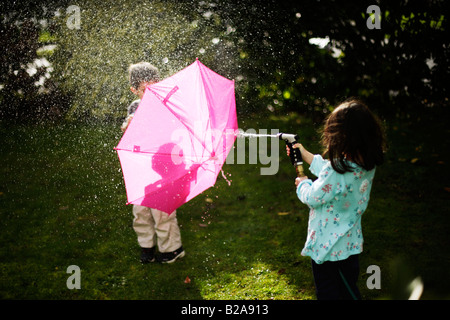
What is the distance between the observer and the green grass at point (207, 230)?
312 cm

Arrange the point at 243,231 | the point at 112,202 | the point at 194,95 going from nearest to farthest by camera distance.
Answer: the point at 194,95 → the point at 243,231 → the point at 112,202

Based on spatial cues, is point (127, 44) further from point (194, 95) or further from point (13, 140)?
point (194, 95)

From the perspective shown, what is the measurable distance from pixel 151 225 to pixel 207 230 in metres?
0.79

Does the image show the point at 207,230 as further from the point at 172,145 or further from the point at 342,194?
the point at 342,194

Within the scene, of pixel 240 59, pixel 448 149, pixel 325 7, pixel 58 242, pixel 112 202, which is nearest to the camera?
pixel 58 242

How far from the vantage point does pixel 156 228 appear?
10.9ft

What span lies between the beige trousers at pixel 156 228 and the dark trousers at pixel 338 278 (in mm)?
1476

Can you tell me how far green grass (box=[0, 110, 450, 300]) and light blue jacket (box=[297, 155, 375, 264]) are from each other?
30 centimetres

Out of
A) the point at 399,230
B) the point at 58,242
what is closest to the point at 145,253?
the point at 58,242

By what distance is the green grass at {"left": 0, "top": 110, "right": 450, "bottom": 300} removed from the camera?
3123 mm

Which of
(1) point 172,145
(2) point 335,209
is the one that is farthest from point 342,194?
(1) point 172,145

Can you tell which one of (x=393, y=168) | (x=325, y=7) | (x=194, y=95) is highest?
(x=325, y=7)

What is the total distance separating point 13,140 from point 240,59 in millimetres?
3969
